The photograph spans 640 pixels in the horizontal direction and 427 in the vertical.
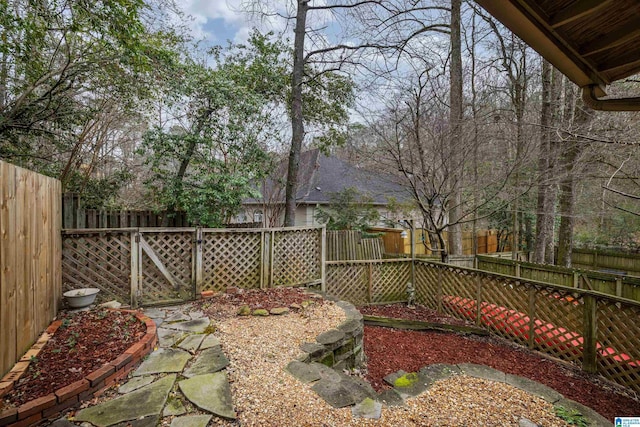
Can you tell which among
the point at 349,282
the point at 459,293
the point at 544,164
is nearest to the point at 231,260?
the point at 349,282

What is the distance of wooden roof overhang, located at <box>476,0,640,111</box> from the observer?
130 centimetres

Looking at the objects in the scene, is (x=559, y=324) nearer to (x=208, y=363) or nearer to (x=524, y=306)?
(x=524, y=306)

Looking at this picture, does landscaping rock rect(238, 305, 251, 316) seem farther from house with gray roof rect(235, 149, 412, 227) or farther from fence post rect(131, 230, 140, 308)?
house with gray roof rect(235, 149, 412, 227)

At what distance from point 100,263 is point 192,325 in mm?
1840

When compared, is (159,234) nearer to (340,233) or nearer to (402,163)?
(340,233)

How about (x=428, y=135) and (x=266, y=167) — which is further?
(x=266, y=167)

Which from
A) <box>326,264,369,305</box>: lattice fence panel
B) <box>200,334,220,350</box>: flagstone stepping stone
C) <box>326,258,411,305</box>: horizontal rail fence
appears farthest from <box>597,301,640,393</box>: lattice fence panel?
<box>200,334,220,350</box>: flagstone stepping stone

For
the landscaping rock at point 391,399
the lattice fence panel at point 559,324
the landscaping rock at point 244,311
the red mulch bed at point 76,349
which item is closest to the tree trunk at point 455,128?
the lattice fence panel at point 559,324

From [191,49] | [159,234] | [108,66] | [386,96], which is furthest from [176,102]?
[386,96]

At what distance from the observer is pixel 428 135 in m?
5.95

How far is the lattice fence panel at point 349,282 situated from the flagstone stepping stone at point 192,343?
11.8 ft

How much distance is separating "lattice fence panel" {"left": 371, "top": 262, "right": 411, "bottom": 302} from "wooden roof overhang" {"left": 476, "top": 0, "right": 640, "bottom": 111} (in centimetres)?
539

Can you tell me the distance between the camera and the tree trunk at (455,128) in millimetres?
5781

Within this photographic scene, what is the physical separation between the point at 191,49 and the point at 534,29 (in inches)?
277
